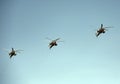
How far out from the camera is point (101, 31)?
309 ft

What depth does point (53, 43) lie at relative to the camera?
9606 centimetres

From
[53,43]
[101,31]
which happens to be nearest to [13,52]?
[53,43]

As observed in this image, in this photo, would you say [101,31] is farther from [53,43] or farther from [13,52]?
[13,52]

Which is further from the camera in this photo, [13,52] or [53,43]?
[13,52]

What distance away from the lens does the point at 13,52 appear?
103 m

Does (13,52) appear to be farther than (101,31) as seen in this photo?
Yes

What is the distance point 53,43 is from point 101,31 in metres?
15.9

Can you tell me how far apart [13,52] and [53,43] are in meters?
16.0

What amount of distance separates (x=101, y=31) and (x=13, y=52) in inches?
1242
